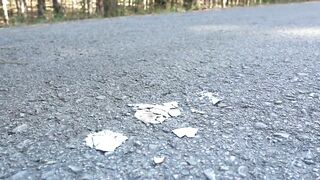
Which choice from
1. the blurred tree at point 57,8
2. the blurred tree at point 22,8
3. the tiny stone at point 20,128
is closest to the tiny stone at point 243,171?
the tiny stone at point 20,128

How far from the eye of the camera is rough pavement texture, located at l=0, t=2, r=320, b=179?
1.24 meters

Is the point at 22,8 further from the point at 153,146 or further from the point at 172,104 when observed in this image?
the point at 153,146

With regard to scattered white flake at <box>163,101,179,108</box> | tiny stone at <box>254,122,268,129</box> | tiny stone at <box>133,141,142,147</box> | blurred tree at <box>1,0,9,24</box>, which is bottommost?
tiny stone at <box>133,141,142,147</box>

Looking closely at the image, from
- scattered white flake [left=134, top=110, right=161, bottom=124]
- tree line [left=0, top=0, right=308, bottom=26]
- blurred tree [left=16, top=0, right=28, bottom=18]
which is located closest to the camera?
scattered white flake [left=134, top=110, right=161, bottom=124]

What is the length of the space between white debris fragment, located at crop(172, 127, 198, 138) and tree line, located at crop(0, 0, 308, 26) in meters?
5.17

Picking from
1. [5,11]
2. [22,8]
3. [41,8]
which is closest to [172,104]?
[5,11]

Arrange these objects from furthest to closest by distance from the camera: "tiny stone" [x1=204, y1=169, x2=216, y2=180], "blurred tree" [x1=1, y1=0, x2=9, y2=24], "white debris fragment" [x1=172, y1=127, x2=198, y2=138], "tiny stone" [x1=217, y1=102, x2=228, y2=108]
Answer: "blurred tree" [x1=1, y1=0, x2=9, y2=24], "tiny stone" [x1=217, y1=102, x2=228, y2=108], "white debris fragment" [x1=172, y1=127, x2=198, y2=138], "tiny stone" [x1=204, y1=169, x2=216, y2=180]

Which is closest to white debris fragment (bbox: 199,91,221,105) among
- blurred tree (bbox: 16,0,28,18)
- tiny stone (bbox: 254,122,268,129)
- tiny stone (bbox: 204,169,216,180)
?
tiny stone (bbox: 254,122,268,129)

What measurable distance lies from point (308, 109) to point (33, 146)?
50.2 inches

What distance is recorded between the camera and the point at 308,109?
5.62 feet

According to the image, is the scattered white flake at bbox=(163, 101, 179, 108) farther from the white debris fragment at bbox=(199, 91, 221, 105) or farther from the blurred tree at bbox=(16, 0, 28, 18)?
the blurred tree at bbox=(16, 0, 28, 18)

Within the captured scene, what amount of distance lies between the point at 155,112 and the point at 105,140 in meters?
0.36

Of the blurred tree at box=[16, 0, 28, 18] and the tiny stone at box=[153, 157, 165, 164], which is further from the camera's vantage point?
the blurred tree at box=[16, 0, 28, 18]

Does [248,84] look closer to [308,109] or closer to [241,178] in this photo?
[308,109]
